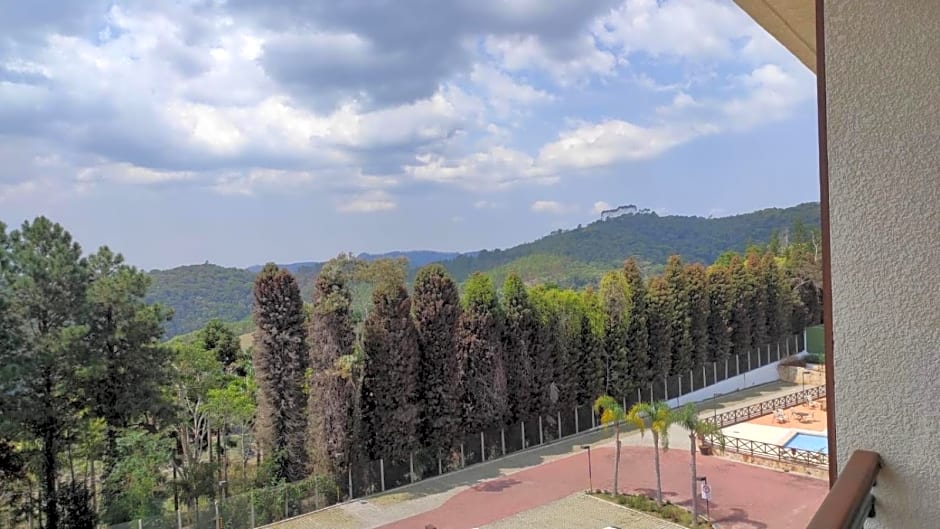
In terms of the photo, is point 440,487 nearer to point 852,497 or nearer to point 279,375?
point 279,375

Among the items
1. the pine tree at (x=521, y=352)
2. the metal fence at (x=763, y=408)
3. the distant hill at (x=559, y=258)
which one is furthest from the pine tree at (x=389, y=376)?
the metal fence at (x=763, y=408)

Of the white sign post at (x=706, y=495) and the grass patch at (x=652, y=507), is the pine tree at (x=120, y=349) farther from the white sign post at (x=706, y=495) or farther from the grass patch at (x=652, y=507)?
the white sign post at (x=706, y=495)

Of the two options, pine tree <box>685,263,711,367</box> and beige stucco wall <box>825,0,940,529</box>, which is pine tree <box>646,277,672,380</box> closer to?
pine tree <box>685,263,711,367</box>

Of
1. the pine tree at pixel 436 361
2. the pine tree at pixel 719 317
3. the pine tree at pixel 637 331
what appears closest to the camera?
the pine tree at pixel 436 361

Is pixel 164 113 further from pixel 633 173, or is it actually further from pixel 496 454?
pixel 633 173

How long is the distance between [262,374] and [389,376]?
1.54m

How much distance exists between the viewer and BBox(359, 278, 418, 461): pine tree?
759cm

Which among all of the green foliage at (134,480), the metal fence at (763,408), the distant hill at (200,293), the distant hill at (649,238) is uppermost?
the distant hill at (649,238)

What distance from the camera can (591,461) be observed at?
8.11 m

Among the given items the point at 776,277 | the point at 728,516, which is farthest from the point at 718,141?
the point at 728,516

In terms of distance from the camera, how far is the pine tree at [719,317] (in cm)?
1121

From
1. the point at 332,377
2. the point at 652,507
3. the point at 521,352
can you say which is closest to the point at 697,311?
the point at 521,352

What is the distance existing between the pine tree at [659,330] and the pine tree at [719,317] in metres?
1.24

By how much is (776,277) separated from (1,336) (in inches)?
494
